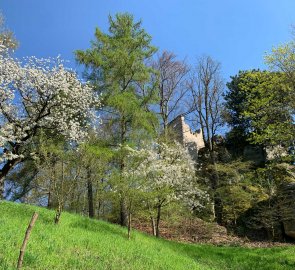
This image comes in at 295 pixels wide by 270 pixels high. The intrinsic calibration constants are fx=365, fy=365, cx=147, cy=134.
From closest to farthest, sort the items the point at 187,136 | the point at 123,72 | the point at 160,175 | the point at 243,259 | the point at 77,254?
the point at 77,254, the point at 243,259, the point at 160,175, the point at 123,72, the point at 187,136

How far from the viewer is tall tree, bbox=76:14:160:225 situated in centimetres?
2298

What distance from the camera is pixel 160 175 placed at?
2108 cm

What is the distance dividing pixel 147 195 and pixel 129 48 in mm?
11605

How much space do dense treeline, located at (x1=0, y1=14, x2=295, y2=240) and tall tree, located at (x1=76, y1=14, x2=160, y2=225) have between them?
0.22 ft

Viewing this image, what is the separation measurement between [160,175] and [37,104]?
8246 mm

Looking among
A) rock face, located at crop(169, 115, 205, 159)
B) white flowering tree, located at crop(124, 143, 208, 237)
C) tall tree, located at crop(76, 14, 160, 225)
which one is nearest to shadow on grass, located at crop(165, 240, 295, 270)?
white flowering tree, located at crop(124, 143, 208, 237)

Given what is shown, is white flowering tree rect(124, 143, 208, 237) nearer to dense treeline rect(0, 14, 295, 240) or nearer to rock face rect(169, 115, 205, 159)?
dense treeline rect(0, 14, 295, 240)

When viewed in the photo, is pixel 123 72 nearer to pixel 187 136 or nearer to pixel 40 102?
pixel 40 102

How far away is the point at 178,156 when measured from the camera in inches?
973

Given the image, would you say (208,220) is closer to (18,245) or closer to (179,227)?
(179,227)

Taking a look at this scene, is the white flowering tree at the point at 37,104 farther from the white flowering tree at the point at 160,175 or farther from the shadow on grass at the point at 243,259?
the shadow on grass at the point at 243,259

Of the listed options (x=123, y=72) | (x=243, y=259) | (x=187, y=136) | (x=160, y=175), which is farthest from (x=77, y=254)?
(x=187, y=136)

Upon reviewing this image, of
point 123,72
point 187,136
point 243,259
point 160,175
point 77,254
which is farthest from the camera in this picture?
point 187,136

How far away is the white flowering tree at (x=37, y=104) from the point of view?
20.0 meters
